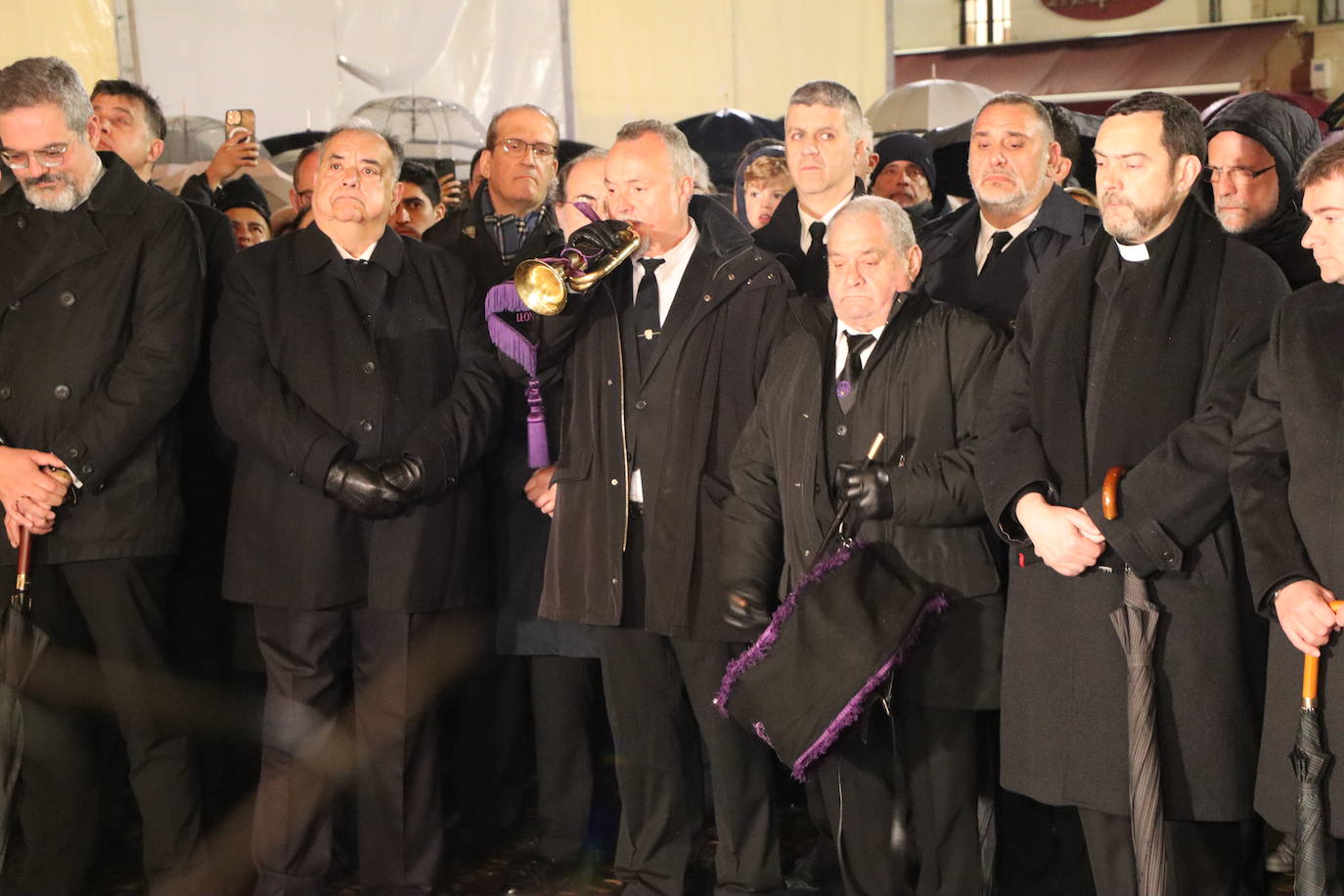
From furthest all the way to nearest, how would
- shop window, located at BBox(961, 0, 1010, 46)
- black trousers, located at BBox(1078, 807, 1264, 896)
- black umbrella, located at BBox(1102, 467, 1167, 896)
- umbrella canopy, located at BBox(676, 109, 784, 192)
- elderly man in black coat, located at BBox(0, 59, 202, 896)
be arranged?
shop window, located at BBox(961, 0, 1010, 46)
umbrella canopy, located at BBox(676, 109, 784, 192)
elderly man in black coat, located at BBox(0, 59, 202, 896)
black trousers, located at BBox(1078, 807, 1264, 896)
black umbrella, located at BBox(1102, 467, 1167, 896)

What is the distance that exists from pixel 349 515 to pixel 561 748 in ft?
3.20

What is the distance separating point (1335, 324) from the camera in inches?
113

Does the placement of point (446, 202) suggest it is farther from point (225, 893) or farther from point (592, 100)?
point (225, 893)

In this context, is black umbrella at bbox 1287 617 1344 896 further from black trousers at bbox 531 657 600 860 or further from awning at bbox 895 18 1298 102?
awning at bbox 895 18 1298 102

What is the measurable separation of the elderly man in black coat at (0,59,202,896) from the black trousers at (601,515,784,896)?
1186 millimetres

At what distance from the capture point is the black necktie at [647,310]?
13.1 ft

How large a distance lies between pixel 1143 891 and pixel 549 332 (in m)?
1.97

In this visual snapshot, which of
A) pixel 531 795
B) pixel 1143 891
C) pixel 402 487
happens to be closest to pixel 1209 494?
pixel 1143 891

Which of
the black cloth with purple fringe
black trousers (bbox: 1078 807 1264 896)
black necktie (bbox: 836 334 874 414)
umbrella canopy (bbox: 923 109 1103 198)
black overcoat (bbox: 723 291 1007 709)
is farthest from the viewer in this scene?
umbrella canopy (bbox: 923 109 1103 198)

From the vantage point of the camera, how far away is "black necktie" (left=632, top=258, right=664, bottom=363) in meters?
3.98

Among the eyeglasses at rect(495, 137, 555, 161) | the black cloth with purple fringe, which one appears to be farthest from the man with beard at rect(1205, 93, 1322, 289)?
the eyeglasses at rect(495, 137, 555, 161)

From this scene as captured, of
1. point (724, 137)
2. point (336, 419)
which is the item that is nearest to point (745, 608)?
point (336, 419)

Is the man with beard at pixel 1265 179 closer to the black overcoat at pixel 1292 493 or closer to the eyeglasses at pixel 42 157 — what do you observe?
the black overcoat at pixel 1292 493

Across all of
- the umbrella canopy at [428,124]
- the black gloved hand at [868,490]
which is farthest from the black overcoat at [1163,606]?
the umbrella canopy at [428,124]
